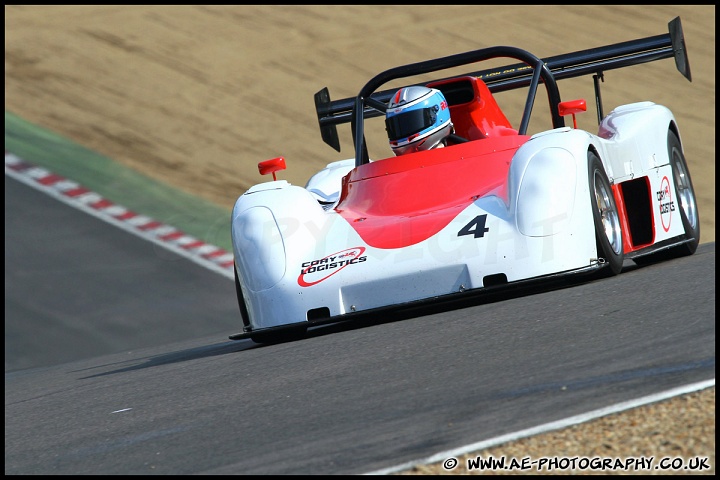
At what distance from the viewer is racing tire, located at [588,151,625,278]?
21.5 feet

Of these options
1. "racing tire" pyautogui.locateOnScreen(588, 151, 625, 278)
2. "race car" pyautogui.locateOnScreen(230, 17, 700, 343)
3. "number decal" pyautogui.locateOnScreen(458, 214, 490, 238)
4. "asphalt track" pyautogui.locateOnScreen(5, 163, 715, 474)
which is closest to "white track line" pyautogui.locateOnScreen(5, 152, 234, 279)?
"asphalt track" pyautogui.locateOnScreen(5, 163, 715, 474)

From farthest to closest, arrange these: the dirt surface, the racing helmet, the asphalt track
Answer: the dirt surface < the racing helmet < the asphalt track

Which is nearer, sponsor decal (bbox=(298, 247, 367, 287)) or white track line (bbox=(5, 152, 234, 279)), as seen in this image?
sponsor decal (bbox=(298, 247, 367, 287))

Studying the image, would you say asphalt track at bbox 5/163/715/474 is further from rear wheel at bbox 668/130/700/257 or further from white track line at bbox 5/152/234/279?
white track line at bbox 5/152/234/279

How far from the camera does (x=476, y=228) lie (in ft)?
21.0

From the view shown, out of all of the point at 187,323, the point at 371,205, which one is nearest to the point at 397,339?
the point at 371,205

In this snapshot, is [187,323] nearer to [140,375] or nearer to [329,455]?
[140,375]

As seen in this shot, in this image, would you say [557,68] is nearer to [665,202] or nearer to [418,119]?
[665,202]

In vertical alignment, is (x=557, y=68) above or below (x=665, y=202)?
above

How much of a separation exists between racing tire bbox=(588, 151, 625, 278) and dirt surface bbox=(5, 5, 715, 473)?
7.11 meters

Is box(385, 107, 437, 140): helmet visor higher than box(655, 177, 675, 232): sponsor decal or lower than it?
higher

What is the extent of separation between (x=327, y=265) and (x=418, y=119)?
1.50 m

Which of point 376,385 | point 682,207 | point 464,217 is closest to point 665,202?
point 682,207

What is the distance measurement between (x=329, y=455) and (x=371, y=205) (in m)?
3.53
